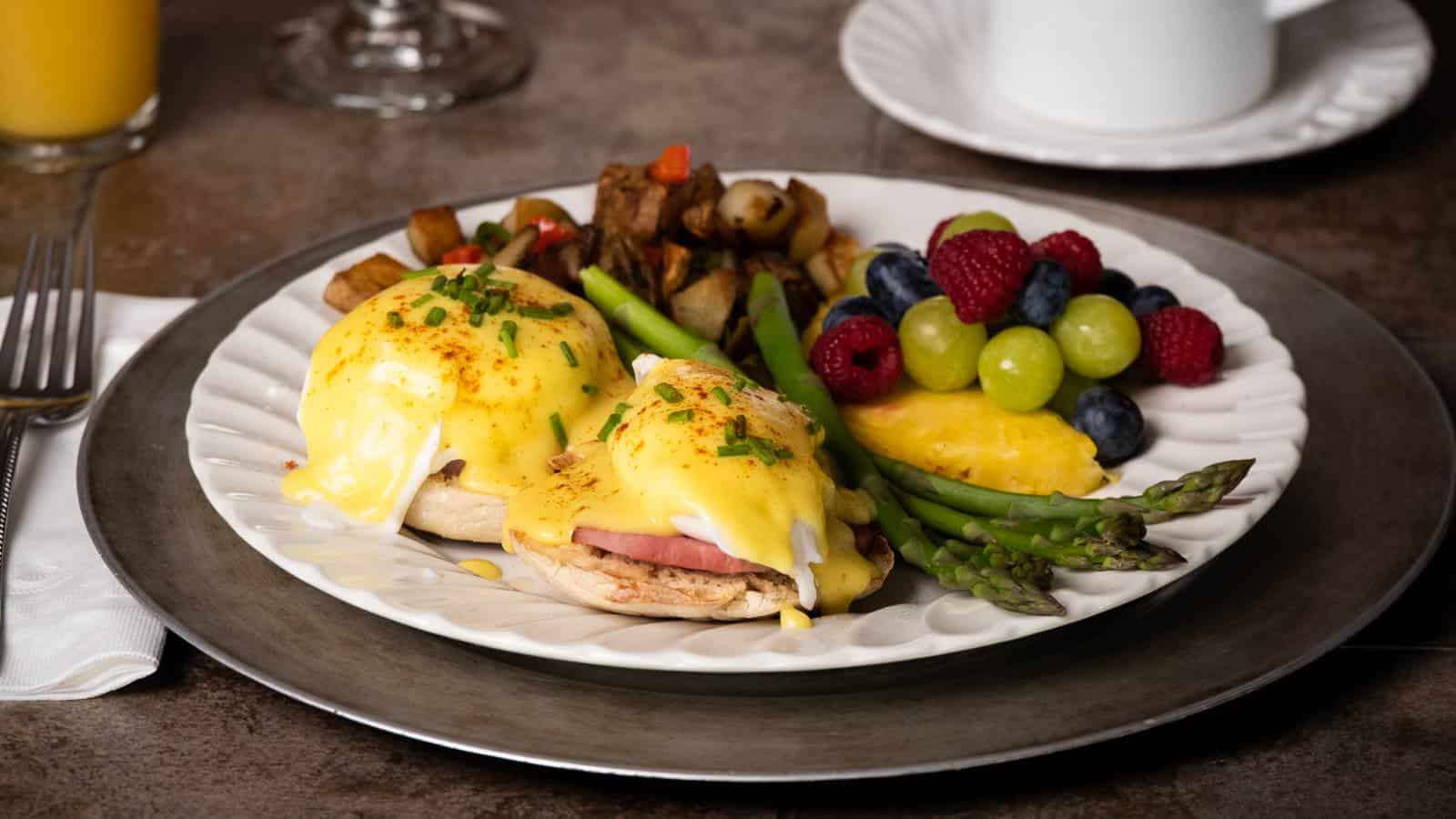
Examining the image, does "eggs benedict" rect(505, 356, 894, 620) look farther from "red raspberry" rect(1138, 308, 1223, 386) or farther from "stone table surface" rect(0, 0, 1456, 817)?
"red raspberry" rect(1138, 308, 1223, 386)

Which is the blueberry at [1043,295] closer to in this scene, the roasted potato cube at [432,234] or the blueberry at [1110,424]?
the blueberry at [1110,424]

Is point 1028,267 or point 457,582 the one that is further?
point 1028,267

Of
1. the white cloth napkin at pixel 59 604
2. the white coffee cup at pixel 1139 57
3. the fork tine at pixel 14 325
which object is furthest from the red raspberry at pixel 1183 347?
the fork tine at pixel 14 325

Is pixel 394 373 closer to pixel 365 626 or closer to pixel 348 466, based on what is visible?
pixel 348 466

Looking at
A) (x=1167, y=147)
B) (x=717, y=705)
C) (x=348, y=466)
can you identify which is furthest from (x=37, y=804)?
(x=1167, y=147)

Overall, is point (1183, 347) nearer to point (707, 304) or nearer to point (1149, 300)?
point (1149, 300)
